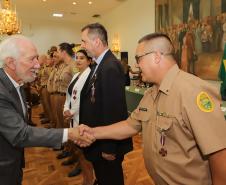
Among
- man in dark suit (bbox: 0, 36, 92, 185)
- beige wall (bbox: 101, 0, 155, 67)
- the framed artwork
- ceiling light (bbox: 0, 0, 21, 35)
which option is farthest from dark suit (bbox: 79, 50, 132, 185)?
beige wall (bbox: 101, 0, 155, 67)

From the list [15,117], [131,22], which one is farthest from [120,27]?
[15,117]

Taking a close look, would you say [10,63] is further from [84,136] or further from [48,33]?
[48,33]

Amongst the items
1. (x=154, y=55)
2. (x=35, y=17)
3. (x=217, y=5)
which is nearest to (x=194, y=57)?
(x=217, y=5)

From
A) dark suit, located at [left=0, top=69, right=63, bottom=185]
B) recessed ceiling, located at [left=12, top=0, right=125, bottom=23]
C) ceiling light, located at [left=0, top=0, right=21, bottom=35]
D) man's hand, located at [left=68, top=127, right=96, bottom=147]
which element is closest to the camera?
dark suit, located at [left=0, top=69, right=63, bottom=185]

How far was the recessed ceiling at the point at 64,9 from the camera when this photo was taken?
27.6 ft

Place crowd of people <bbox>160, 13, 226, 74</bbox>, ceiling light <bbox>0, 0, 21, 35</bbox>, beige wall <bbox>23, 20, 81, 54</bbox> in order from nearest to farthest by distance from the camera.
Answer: crowd of people <bbox>160, 13, 226, 74</bbox> → ceiling light <bbox>0, 0, 21, 35</bbox> → beige wall <bbox>23, 20, 81, 54</bbox>

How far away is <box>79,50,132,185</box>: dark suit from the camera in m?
1.91

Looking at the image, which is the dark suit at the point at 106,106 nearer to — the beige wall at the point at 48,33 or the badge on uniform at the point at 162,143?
the badge on uniform at the point at 162,143

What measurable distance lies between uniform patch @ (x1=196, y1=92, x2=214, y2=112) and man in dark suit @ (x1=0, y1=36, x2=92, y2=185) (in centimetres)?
89

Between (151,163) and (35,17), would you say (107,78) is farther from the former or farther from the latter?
(35,17)

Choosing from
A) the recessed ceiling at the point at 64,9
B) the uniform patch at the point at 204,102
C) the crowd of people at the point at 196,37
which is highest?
the recessed ceiling at the point at 64,9

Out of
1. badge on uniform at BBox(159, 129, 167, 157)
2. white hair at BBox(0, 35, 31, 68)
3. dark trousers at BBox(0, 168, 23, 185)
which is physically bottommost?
dark trousers at BBox(0, 168, 23, 185)

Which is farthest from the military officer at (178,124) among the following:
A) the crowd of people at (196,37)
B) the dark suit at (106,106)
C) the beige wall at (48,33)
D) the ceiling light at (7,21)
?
the beige wall at (48,33)

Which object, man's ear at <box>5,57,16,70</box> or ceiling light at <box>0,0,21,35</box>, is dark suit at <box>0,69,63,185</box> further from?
ceiling light at <box>0,0,21,35</box>
